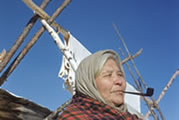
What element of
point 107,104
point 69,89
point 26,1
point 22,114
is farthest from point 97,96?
point 26,1

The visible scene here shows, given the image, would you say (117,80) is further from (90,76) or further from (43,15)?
(43,15)

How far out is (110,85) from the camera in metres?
0.90

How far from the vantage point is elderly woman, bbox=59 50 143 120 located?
82cm

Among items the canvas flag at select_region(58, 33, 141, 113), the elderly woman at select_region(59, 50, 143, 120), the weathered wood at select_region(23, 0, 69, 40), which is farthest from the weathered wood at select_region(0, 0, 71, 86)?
the elderly woman at select_region(59, 50, 143, 120)

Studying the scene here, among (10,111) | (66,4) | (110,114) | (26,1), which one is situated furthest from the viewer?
(66,4)

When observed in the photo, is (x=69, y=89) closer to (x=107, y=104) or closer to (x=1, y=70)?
(x=1, y=70)

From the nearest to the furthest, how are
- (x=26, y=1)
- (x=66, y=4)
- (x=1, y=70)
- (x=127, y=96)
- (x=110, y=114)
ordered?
(x=110, y=114), (x=1, y=70), (x=26, y=1), (x=66, y=4), (x=127, y=96)

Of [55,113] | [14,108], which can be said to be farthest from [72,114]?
[14,108]

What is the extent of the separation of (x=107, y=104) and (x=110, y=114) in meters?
0.04

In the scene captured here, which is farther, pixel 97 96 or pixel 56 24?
pixel 56 24

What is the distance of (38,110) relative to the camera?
1046 millimetres

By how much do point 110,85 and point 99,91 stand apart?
0.14 feet

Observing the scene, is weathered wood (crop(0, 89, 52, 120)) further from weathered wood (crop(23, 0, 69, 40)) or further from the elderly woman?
weathered wood (crop(23, 0, 69, 40))

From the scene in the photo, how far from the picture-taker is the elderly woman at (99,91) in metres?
0.82
